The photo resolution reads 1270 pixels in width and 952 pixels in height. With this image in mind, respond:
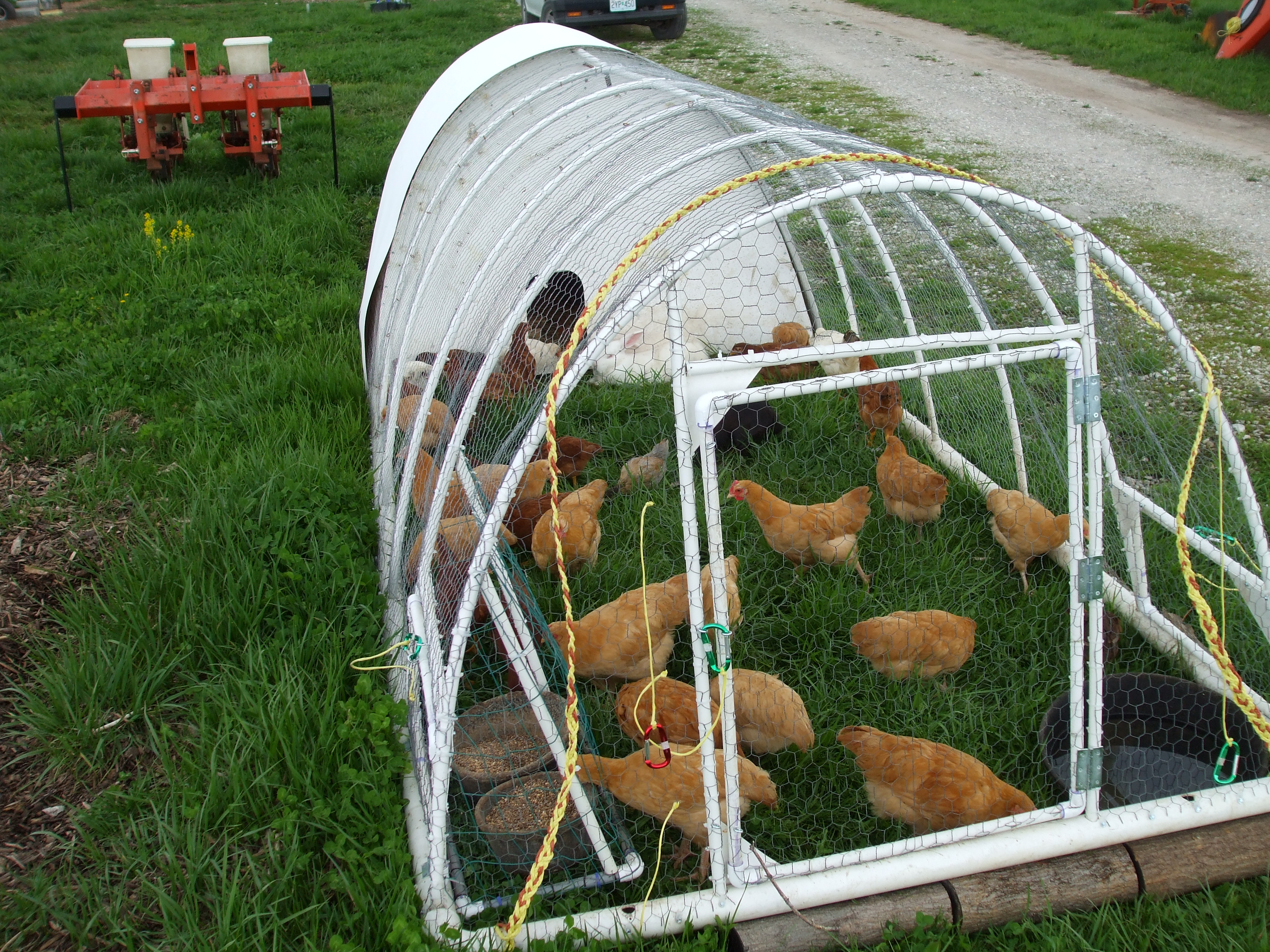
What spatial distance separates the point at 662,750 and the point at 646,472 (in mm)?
1643

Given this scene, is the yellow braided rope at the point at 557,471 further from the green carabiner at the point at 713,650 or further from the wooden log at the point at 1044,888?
the wooden log at the point at 1044,888

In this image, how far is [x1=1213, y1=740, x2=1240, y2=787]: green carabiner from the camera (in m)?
2.46

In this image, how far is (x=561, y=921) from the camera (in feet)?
7.45

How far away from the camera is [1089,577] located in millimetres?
2338

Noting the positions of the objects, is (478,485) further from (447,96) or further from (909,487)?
(447,96)

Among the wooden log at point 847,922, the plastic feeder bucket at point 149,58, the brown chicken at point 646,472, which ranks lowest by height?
the wooden log at point 847,922

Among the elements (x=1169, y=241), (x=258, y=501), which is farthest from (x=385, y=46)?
(x=258, y=501)

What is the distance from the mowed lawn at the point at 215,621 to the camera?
2324 mm

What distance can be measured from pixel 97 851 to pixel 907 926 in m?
2.10

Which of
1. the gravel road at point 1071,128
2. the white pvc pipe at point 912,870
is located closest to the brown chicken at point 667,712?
the white pvc pipe at point 912,870

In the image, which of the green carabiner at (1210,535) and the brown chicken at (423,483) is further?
the brown chicken at (423,483)

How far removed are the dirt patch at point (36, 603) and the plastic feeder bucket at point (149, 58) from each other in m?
4.90

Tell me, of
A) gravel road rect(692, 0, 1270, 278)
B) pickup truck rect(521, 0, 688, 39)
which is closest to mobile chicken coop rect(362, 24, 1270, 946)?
gravel road rect(692, 0, 1270, 278)

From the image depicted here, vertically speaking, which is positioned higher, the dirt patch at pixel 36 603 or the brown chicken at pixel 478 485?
the brown chicken at pixel 478 485
